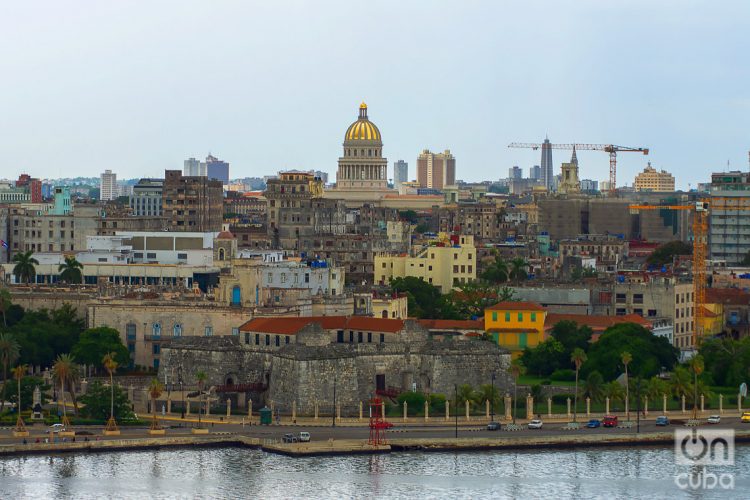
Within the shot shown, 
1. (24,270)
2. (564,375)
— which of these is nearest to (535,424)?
(564,375)

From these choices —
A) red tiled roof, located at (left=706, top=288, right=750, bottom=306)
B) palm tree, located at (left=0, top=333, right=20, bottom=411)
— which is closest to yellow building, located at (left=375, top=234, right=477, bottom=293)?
red tiled roof, located at (left=706, top=288, right=750, bottom=306)

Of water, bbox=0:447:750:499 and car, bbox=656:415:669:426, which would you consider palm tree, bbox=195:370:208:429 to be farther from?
car, bbox=656:415:669:426

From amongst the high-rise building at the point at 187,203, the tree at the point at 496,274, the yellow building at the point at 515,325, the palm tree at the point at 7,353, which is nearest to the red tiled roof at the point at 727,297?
the tree at the point at 496,274

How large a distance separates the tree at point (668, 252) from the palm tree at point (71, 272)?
66.4m

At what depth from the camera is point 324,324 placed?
95.4 meters

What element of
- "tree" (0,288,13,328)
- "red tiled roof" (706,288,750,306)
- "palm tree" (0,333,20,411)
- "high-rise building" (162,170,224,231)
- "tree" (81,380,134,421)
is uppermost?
"high-rise building" (162,170,224,231)

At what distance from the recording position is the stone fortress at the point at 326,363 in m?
88.4

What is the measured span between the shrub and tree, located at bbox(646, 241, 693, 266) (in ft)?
250

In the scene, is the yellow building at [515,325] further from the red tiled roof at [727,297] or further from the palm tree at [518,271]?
the palm tree at [518,271]

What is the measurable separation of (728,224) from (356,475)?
Answer: 4039 inches

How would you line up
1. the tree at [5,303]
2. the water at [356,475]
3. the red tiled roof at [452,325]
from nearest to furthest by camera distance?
the water at [356,475] → the tree at [5,303] → the red tiled roof at [452,325]

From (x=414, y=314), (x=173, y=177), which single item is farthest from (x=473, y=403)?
(x=173, y=177)

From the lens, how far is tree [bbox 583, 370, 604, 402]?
91.7 metres

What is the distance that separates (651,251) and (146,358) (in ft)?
337
